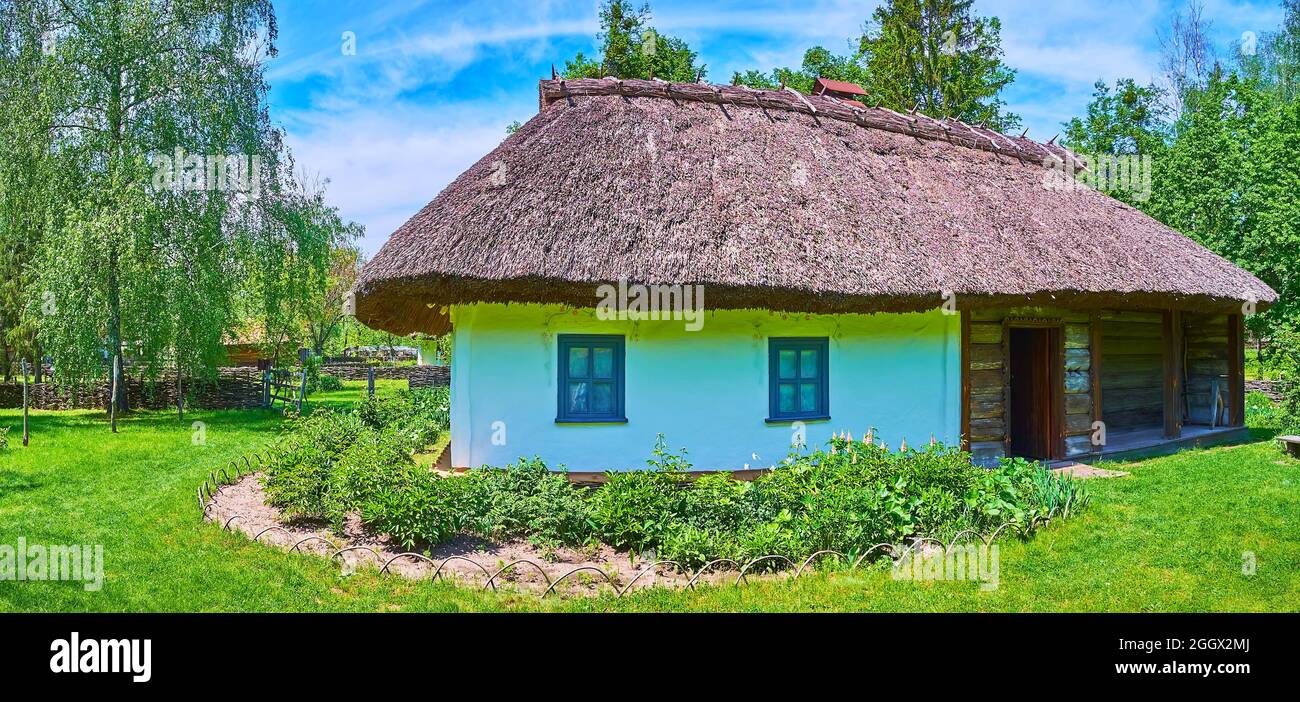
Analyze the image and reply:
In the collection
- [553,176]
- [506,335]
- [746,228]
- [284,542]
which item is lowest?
[284,542]

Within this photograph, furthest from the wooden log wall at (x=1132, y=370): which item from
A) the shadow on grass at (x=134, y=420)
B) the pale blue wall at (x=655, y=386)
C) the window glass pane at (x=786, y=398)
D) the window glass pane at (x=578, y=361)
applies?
the shadow on grass at (x=134, y=420)

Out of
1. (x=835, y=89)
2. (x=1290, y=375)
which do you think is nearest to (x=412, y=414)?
(x=835, y=89)

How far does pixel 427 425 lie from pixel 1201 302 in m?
13.0

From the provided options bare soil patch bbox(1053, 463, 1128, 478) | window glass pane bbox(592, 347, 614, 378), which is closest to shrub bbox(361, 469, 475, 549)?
window glass pane bbox(592, 347, 614, 378)

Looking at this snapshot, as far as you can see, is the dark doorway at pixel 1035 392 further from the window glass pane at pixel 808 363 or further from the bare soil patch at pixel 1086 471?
the window glass pane at pixel 808 363

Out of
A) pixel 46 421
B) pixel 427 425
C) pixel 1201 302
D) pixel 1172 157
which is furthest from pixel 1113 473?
pixel 46 421

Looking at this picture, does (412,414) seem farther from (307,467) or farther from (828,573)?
(828,573)

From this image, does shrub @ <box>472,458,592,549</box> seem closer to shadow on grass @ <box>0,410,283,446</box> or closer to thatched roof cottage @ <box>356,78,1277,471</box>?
thatched roof cottage @ <box>356,78,1277,471</box>

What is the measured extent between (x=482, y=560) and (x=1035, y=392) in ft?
31.2

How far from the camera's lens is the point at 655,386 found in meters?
9.19

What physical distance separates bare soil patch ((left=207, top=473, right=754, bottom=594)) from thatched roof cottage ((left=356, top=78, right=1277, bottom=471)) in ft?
7.49

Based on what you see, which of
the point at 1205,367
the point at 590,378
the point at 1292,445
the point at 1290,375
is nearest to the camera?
the point at 590,378

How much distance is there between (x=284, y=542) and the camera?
22.1ft

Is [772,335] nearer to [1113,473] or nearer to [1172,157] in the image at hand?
[1113,473]
